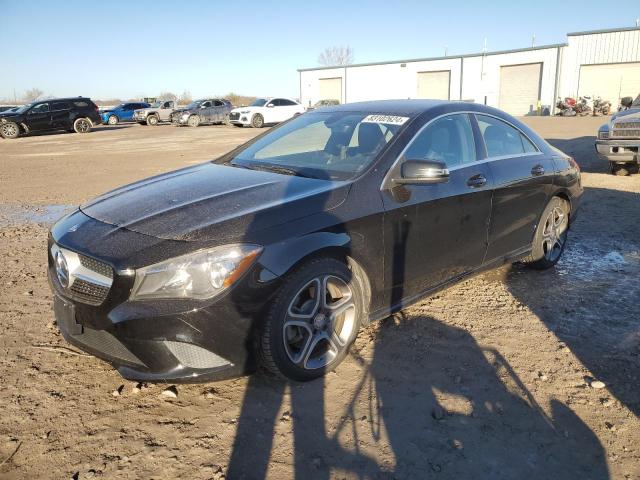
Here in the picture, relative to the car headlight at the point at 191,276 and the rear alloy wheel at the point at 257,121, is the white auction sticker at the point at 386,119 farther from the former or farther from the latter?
the rear alloy wheel at the point at 257,121

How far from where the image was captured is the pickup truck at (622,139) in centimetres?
944

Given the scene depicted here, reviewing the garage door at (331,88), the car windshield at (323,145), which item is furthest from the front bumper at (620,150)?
→ the garage door at (331,88)

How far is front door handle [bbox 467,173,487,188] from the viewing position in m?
3.86

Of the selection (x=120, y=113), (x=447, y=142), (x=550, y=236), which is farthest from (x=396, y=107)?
(x=120, y=113)

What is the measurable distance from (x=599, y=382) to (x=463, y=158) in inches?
70.9

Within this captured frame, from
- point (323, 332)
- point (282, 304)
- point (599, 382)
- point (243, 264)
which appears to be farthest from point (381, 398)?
point (599, 382)

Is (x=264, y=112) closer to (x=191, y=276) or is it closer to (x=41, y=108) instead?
(x=41, y=108)

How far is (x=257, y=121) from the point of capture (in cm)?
3002

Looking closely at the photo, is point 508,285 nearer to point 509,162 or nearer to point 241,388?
point 509,162

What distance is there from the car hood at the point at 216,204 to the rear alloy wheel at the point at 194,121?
30419 mm

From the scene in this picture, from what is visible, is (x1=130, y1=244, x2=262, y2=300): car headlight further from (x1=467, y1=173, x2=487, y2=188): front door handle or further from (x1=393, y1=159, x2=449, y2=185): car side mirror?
(x1=467, y1=173, x2=487, y2=188): front door handle

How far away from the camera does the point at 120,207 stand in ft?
10.4

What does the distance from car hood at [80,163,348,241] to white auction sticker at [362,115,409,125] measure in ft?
2.67

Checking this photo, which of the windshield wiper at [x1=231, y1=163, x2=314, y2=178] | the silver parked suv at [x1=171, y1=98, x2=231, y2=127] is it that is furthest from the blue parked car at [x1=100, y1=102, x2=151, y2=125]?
the windshield wiper at [x1=231, y1=163, x2=314, y2=178]
